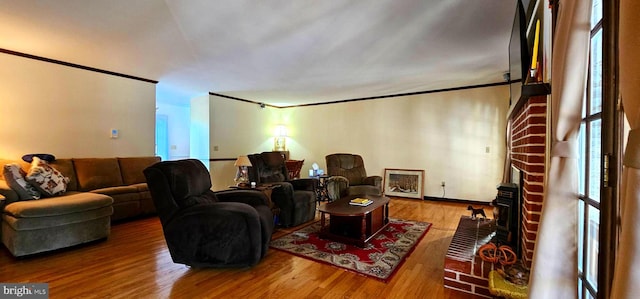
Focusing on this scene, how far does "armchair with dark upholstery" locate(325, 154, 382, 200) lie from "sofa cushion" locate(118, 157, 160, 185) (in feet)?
9.76

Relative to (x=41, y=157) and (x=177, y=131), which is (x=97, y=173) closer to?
(x=41, y=157)

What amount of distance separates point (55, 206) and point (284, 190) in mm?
2292

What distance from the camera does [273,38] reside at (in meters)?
2.80

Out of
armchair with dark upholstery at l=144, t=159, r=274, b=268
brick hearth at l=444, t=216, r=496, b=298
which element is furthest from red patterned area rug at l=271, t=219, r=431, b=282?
armchair with dark upholstery at l=144, t=159, r=274, b=268

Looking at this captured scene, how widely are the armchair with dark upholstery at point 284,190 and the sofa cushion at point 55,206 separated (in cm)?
174

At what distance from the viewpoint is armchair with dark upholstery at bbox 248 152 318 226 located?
140 inches

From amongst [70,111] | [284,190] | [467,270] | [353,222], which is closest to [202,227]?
[284,190]

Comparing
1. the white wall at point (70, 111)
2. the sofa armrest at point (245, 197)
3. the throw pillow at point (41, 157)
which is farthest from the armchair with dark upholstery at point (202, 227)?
the white wall at point (70, 111)

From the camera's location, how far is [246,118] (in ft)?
21.0

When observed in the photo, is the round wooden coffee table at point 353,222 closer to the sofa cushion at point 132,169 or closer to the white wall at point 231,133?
the sofa cushion at point 132,169

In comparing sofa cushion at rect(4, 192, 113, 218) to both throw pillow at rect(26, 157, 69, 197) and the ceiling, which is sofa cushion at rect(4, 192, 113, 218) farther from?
the ceiling

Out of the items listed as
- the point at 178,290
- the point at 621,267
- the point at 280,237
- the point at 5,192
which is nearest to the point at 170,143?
the point at 5,192

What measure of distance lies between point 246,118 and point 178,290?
480 cm

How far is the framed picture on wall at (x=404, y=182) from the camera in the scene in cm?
547
